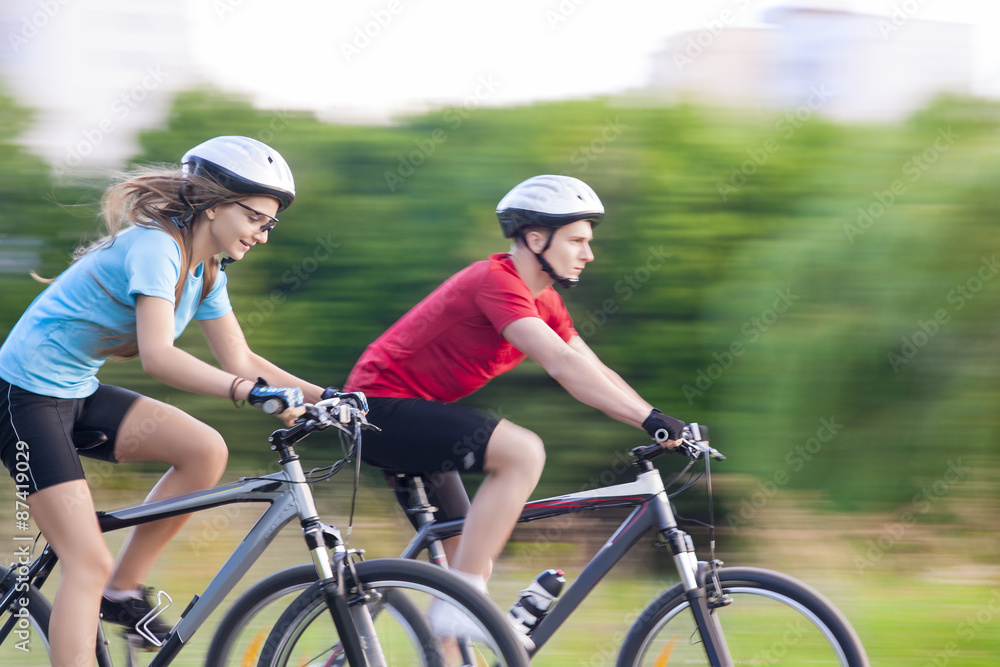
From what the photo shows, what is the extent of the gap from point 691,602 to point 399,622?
34.0 inches

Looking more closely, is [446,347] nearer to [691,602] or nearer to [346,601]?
[346,601]

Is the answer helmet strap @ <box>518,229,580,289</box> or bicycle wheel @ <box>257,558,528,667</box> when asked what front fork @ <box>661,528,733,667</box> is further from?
helmet strap @ <box>518,229,580,289</box>

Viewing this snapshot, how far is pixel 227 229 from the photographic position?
286cm

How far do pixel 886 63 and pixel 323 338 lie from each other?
3.30m

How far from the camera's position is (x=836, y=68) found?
523 centimetres

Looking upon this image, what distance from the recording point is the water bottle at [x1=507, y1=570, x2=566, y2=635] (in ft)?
10.1

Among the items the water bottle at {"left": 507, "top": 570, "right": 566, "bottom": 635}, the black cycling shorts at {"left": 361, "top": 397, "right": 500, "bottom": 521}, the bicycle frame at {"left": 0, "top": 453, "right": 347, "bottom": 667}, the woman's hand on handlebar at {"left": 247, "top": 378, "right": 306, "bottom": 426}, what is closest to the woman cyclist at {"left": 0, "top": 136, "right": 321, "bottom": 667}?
the woman's hand on handlebar at {"left": 247, "top": 378, "right": 306, "bottom": 426}

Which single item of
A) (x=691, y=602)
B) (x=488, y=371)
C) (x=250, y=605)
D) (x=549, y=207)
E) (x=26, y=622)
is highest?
(x=549, y=207)

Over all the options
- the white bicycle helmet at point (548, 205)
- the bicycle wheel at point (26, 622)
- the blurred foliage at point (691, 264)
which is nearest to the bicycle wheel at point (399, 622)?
the bicycle wheel at point (26, 622)

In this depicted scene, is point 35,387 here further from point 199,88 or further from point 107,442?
point 199,88

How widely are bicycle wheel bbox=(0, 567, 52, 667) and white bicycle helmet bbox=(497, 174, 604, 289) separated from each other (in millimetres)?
1846

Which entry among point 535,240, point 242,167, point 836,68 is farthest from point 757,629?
point 836,68

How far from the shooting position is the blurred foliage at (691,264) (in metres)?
4.56

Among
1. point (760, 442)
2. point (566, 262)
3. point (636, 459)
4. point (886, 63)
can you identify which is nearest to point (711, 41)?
point (886, 63)
